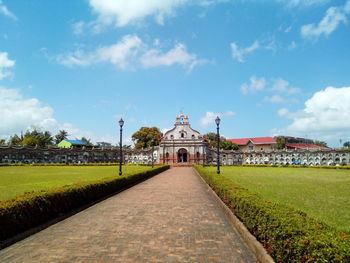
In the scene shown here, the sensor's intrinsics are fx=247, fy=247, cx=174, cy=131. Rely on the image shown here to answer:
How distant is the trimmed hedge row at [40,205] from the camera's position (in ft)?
22.5

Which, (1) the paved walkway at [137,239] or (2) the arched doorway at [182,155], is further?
(2) the arched doorway at [182,155]

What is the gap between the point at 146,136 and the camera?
283ft

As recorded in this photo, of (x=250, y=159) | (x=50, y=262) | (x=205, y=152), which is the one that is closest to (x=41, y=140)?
(x=205, y=152)

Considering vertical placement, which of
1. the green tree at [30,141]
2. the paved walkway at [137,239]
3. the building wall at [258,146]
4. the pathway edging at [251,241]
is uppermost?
the green tree at [30,141]

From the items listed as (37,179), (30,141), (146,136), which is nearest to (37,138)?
(30,141)

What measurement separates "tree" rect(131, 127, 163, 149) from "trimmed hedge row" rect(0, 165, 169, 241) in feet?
234

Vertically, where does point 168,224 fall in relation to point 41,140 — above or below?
below

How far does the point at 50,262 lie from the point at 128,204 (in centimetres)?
661

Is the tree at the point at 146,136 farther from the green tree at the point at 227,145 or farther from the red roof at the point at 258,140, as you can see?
the red roof at the point at 258,140

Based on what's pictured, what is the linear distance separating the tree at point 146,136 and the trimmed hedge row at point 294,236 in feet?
257

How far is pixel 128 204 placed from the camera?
12.0m

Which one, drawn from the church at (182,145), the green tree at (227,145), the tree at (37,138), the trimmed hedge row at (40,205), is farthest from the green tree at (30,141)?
the trimmed hedge row at (40,205)

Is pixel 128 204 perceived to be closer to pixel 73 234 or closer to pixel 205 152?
pixel 73 234

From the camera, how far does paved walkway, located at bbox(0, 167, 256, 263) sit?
5727mm
